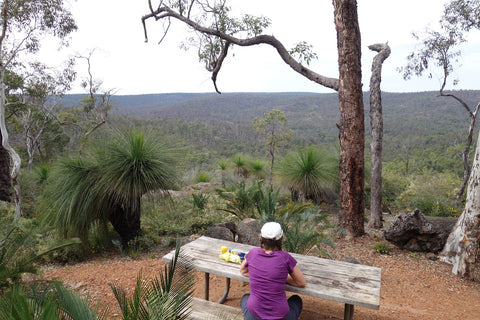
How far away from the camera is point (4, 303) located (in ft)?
5.86

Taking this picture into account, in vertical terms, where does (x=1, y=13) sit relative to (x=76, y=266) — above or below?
above

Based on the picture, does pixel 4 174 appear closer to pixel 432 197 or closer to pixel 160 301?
pixel 160 301

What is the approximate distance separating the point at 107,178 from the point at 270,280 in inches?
133

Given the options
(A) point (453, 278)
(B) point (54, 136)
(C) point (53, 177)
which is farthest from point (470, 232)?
(B) point (54, 136)

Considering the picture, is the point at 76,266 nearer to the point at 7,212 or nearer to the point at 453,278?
the point at 7,212

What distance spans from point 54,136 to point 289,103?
151 feet

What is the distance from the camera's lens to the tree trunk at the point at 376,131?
21.4ft

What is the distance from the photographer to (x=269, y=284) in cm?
249

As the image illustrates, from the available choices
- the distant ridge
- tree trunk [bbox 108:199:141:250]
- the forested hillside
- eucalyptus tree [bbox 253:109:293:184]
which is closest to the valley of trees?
tree trunk [bbox 108:199:141:250]

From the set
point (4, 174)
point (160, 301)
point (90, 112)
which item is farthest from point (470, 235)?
point (90, 112)

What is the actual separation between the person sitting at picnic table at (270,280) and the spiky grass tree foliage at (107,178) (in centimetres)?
282

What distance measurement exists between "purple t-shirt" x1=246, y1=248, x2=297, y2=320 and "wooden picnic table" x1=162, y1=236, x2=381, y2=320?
0.72ft

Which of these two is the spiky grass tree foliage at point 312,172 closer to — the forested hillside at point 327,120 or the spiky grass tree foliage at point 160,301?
the spiky grass tree foliage at point 160,301

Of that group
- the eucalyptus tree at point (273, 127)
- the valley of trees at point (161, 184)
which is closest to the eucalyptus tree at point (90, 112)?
the valley of trees at point (161, 184)
